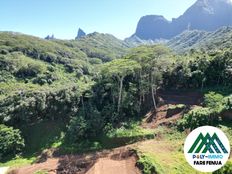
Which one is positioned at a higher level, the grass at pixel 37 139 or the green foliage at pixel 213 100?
the green foliage at pixel 213 100

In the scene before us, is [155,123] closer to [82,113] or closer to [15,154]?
[82,113]

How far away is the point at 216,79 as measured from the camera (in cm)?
4959

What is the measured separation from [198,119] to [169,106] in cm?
697

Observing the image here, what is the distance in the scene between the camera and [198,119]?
1583 inches

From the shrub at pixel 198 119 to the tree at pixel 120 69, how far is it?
9.51 metres

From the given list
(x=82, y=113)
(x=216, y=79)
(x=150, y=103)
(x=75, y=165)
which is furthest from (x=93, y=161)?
(x=216, y=79)

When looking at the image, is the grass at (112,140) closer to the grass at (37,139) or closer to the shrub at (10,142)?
the grass at (37,139)

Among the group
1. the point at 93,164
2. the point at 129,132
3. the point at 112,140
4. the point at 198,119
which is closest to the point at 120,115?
the point at 129,132

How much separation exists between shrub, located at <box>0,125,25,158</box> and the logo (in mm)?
34245

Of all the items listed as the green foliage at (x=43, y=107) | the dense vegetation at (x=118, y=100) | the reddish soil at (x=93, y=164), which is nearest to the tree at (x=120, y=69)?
the dense vegetation at (x=118, y=100)

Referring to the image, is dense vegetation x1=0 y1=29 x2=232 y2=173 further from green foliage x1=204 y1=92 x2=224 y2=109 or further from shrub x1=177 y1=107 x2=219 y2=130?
shrub x1=177 y1=107 x2=219 y2=130

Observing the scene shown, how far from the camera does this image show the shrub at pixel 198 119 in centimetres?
3966

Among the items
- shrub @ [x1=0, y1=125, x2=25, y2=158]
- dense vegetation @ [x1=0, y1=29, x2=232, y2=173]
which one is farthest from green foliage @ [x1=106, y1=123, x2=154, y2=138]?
shrub @ [x1=0, y1=125, x2=25, y2=158]

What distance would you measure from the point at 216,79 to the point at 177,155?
757 inches
